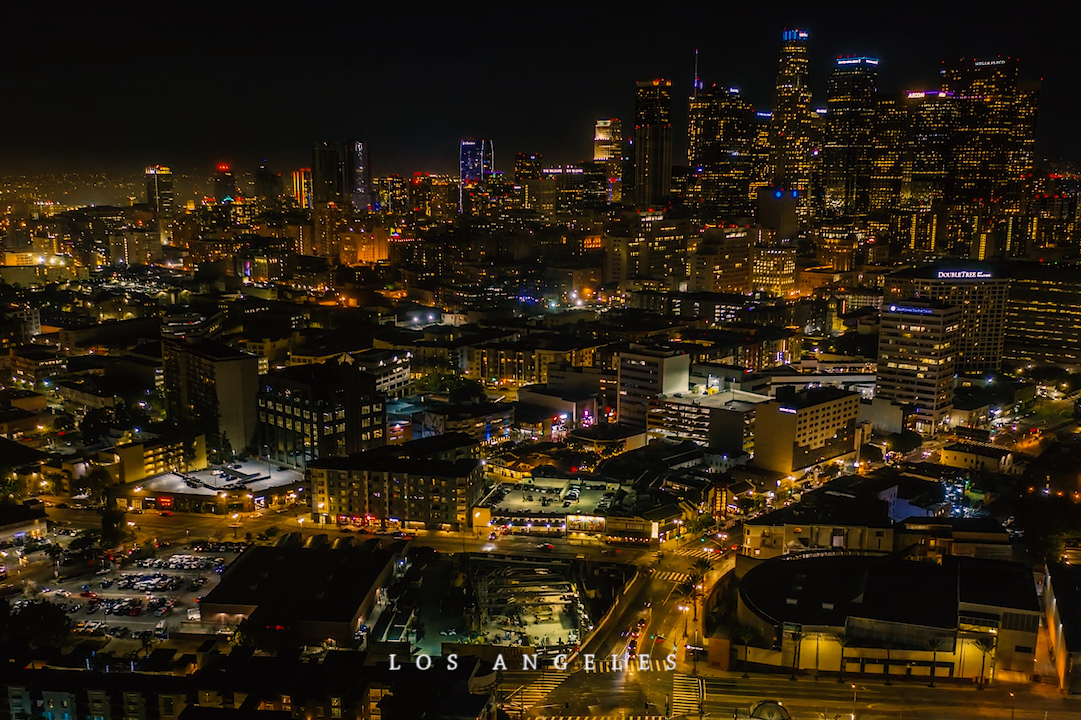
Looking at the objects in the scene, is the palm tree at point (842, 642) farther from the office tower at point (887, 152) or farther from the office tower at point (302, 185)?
the office tower at point (302, 185)

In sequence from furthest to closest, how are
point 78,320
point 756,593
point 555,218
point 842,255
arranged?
point 555,218 → point 842,255 → point 78,320 → point 756,593

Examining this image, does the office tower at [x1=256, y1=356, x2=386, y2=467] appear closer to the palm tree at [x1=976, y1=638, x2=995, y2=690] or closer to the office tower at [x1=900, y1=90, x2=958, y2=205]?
the palm tree at [x1=976, y1=638, x2=995, y2=690]

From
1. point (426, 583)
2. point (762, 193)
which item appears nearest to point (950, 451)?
point (426, 583)

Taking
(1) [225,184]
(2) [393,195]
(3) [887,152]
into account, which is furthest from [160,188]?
(3) [887,152]

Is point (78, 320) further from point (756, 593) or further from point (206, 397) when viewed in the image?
point (756, 593)

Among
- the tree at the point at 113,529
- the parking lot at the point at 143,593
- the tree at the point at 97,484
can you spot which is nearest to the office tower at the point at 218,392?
the tree at the point at 97,484
